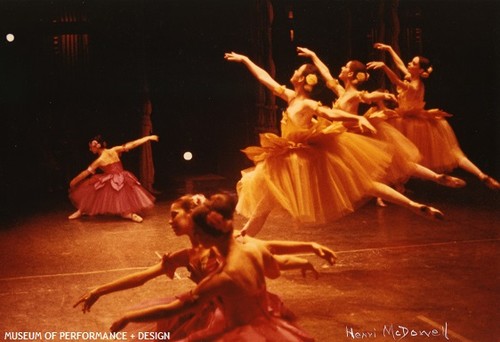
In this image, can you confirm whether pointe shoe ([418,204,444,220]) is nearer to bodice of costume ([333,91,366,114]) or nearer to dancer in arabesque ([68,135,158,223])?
bodice of costume ([333,91,366,114])

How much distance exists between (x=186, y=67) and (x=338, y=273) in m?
7.58

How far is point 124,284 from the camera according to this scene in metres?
2.91

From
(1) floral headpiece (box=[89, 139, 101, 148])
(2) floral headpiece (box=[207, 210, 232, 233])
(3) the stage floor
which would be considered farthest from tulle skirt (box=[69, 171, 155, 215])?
(2) floral headpiece (box=[207, 210, 232, 233])

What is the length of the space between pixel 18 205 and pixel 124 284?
25.7 feet

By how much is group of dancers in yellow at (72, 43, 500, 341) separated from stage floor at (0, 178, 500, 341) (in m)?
0.57

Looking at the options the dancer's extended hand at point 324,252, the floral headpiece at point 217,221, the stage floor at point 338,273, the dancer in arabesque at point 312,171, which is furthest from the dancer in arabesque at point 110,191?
the floral headpiece at point 217,221

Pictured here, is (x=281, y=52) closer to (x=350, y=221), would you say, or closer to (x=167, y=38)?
(x=167, y=38)

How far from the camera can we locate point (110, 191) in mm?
8578

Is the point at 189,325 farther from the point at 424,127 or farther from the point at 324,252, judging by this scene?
the point at 424,127

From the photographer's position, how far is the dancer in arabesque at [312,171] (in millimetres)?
4945

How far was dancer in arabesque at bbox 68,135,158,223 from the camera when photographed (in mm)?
8430

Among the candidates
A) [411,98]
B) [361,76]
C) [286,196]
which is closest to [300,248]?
[286,196]
